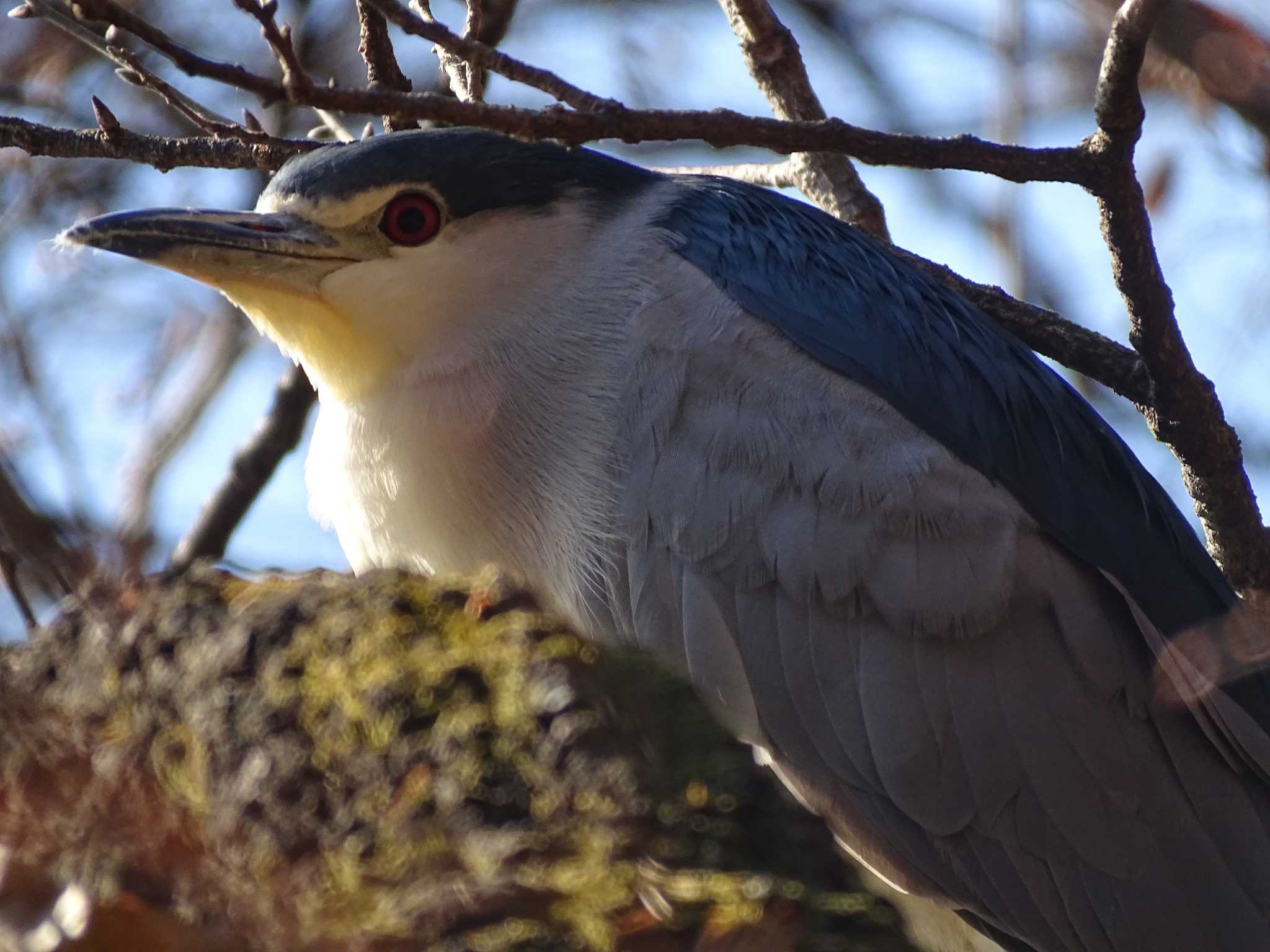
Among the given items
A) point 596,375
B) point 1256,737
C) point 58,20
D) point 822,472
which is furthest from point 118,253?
point 1256,737

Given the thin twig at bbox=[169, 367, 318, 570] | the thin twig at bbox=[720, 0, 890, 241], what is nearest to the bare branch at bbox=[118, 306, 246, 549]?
the thin twig at bbox=[169, 367, 318, 570]

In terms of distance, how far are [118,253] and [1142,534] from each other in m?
2.22

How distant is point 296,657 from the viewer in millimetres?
1859

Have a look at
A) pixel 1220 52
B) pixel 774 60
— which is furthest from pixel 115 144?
pixel 1220 52

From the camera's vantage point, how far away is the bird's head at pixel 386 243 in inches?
129

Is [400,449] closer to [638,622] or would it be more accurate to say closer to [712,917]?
[638,622]

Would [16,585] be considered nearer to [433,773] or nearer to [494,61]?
[433,773]

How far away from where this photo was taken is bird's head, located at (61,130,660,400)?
3.27 meters

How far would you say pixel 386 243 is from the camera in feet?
11.1

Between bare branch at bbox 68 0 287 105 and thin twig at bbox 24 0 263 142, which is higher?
bare branch at bbox 68 0 287 105

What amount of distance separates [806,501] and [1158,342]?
2.45ft

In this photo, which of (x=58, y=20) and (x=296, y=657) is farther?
(x=58, y=20)

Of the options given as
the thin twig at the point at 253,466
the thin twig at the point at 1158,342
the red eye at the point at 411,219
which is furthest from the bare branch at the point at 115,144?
the thin twig at the point at 1158,342

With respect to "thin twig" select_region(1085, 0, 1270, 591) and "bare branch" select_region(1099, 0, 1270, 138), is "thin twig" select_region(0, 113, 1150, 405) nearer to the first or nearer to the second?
"thin twig" select_region(1085, 0, 1270, 591)
